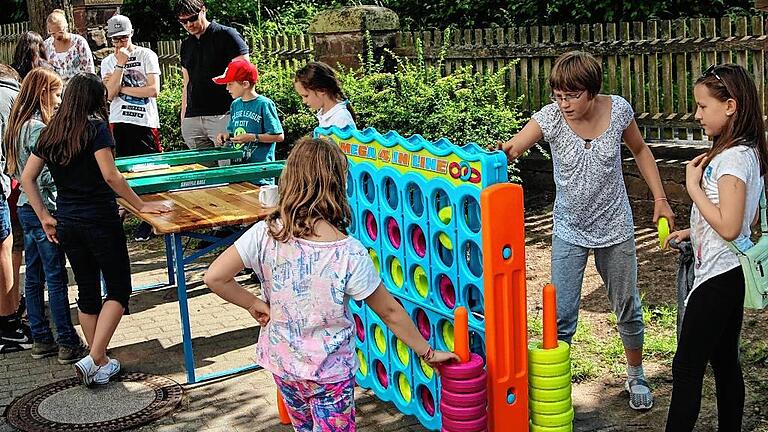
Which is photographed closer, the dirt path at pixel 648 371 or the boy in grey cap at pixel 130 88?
the dirt path at pixel 648 371

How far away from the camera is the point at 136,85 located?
333 inches

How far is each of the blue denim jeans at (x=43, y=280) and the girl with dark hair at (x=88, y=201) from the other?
38cm

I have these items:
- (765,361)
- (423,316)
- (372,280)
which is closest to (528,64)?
(765,361)

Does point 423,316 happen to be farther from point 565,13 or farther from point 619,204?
point 565,13

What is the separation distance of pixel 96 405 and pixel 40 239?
1.19m

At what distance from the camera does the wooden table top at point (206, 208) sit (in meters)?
5.32

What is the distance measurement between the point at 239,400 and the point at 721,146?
2.83 meters

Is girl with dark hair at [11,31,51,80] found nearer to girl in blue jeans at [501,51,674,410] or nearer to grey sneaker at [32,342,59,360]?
grey sneaker at [32,342,59,360]

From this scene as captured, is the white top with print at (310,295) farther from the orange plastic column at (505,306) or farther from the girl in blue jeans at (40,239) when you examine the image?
the girl in blue jeans at (40,239)

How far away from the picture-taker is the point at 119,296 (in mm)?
5473

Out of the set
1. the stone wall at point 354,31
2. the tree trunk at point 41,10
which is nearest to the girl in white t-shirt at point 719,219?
the stone wall at point 354,31

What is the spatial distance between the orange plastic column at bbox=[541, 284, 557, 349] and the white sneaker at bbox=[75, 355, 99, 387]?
2.68 m

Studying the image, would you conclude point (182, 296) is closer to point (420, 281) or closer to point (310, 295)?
point (420, 281)

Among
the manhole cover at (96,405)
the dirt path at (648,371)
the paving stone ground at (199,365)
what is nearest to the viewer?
the dirt path at (648,371)
